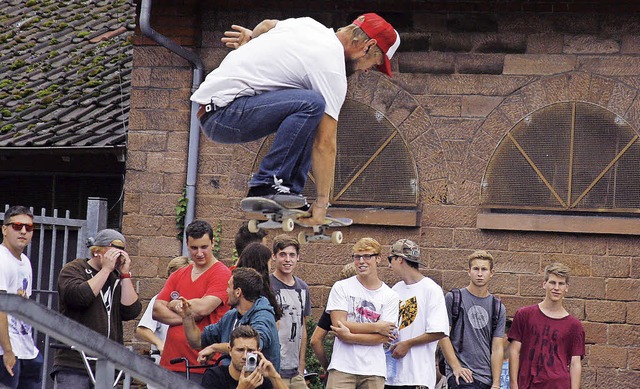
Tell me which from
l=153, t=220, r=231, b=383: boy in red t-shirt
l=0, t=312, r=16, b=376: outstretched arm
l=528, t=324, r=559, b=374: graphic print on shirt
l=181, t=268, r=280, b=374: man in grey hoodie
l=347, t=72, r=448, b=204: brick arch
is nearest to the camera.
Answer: l=181, t=268, r=280, b=374: man in grey hoodie

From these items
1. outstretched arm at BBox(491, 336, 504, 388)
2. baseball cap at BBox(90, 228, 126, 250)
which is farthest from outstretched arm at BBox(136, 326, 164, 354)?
outstretched arm at BBox(491, 336, 504, 388)

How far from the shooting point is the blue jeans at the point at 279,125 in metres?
6.46

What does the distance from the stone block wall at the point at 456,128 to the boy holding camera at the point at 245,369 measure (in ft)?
10.9

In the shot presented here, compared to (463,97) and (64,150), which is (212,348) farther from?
(64,150)

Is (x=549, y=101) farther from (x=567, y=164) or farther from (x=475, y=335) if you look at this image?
(x=475, y=335)

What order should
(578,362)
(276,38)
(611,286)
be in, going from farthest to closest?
(611,286)
(578,362)
(276,38)

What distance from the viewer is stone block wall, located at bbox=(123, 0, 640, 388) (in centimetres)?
1041

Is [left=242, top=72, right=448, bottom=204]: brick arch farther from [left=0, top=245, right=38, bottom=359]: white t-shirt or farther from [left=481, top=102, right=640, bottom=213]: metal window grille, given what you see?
[left=0, top=245, right=38, bottom=359]: white t-shirt

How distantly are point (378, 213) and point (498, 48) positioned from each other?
1.76 m

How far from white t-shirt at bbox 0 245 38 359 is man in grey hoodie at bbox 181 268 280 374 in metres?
1.21

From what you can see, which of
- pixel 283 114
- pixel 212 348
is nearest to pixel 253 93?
pixel 283 114

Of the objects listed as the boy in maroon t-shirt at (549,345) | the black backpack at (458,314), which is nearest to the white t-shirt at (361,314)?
the black backpack at (458,314)

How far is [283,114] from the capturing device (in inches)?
255

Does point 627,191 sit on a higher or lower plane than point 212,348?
higher
